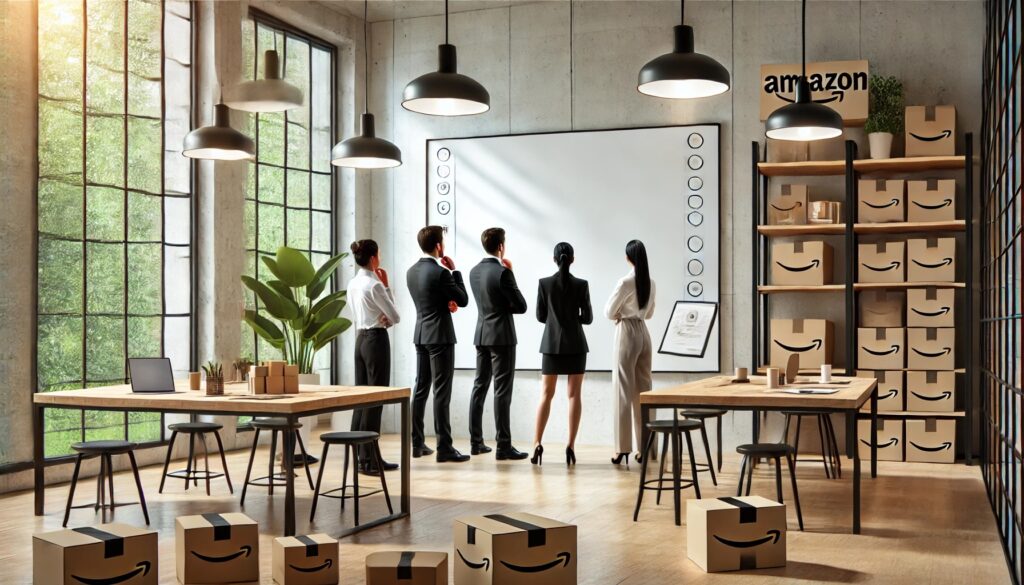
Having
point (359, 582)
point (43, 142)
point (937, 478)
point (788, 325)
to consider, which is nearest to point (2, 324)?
point (43, 142)

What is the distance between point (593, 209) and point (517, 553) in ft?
18.2

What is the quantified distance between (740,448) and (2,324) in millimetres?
4467

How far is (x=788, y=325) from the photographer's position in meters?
A: 8.45

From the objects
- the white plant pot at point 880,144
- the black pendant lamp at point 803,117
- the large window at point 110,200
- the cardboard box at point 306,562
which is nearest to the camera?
the cardboard box at point 306,562

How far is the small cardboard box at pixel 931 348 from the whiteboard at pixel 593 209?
5.13ft

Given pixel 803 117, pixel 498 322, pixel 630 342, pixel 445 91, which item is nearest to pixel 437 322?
pixel 498 322

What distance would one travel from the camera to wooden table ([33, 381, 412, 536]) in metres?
5.02

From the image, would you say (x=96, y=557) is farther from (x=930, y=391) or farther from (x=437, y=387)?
(x=930, y=391)

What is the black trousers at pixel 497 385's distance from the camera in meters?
8.31

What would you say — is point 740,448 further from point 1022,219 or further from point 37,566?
point 37,566

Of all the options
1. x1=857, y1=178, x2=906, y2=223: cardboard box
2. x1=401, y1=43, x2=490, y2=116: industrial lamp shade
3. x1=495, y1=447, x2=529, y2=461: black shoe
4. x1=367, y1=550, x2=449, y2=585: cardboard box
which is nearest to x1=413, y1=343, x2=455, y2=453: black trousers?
x1=495, y1=447, x2=529, y2=461: black shoe

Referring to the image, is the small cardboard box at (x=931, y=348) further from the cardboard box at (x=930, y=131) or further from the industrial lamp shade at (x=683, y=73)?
the industrial lamp shade at (x=683, y=73)

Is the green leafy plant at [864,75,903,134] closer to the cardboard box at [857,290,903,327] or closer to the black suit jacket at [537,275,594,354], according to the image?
the cardboard box at [857,290,903,327]

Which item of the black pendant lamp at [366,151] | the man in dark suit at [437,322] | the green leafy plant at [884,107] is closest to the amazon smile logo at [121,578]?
the black pendant lamp at [366,151]
